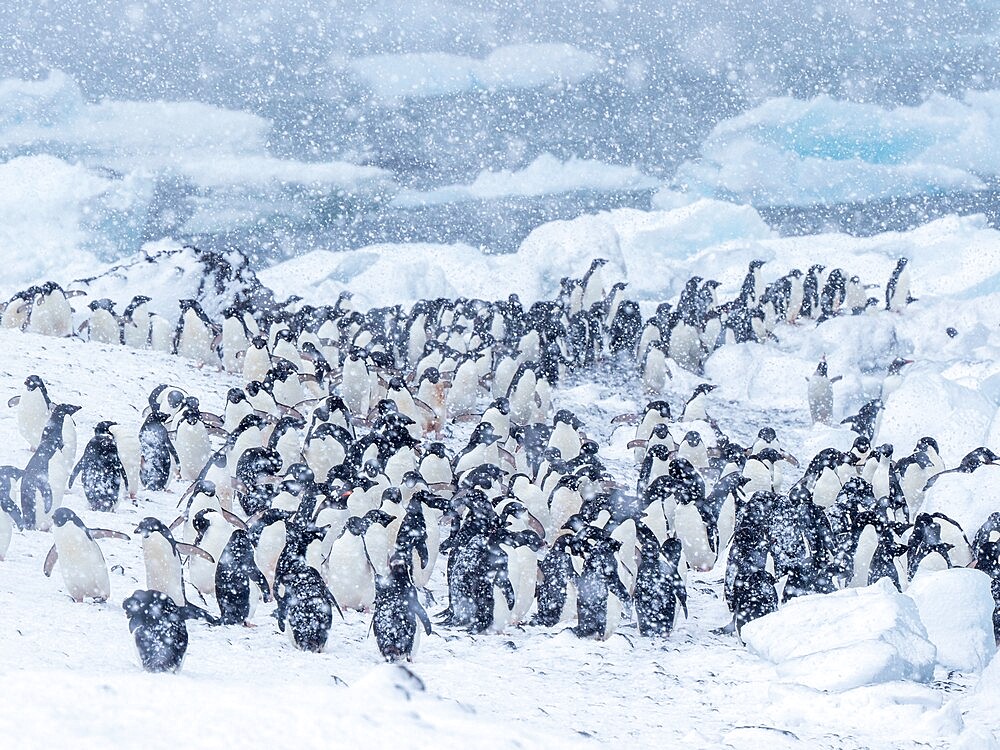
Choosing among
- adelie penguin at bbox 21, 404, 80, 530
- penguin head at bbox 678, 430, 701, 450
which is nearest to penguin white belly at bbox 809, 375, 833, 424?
penguin head at bbox 678, 430, 701, 450

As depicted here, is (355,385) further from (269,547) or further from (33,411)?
(269,547)

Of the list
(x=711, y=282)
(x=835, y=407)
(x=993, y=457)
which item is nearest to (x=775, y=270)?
(x=711, y=282)

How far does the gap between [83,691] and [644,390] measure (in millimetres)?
A: 11563

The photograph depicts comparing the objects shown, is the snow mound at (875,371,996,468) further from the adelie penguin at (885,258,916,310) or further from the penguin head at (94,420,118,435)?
the penguin head at (94,420,118,435)

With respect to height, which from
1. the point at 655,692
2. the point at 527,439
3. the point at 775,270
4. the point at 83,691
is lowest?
the point at 655,692

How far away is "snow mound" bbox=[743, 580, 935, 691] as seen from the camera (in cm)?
524

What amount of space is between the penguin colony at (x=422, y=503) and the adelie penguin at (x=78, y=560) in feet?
0.04

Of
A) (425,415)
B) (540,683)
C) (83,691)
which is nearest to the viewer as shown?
(83,691)

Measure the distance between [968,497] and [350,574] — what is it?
588cm

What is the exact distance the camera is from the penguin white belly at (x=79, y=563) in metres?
5.50

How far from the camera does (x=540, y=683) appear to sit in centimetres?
510

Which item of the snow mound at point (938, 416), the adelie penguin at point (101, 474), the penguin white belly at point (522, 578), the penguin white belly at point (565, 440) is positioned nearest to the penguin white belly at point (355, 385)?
the penguin white belly at point (565, 440)

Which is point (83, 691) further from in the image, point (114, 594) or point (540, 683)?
point (114, 594)

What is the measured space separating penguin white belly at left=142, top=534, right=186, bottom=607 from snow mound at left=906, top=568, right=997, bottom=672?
13.9 feet
